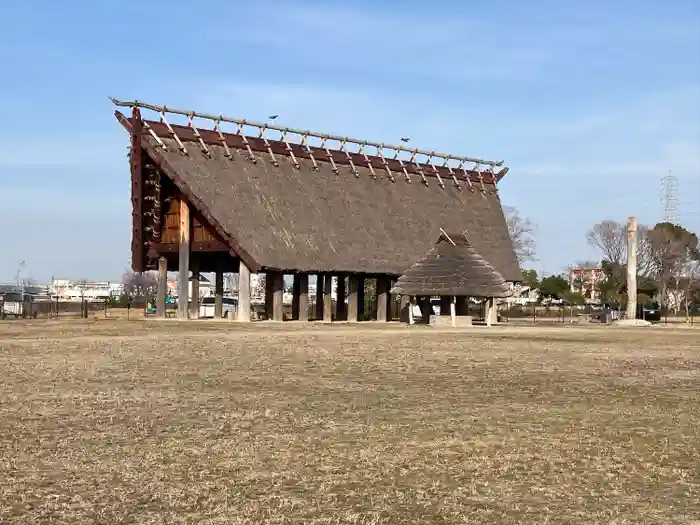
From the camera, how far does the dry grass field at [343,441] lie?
781 centimetres

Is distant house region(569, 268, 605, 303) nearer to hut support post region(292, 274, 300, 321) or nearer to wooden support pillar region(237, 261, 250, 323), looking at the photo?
hut support post region(292, 274, 300, 321)

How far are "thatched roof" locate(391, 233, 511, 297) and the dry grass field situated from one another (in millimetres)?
25470

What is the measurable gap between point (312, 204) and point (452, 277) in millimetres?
8179

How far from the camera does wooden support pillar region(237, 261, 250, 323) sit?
145 feet

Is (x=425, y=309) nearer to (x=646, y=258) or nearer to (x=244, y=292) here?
(x=244, y=292)

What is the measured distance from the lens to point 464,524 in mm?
7258

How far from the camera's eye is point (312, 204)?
4997cm

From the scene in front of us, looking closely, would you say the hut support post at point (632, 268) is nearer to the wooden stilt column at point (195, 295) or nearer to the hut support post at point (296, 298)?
the hut support post at point (296, 298)

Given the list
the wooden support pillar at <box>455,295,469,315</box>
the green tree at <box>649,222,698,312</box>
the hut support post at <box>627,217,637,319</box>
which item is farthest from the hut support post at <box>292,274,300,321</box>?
the green tree at <box>649,222,698,312</box>

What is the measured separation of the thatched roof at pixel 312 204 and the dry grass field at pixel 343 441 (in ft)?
76.0

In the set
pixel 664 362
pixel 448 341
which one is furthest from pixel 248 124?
pixel 664 362

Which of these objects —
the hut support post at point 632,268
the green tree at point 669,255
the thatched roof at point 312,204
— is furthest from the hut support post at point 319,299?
the green tree at point 669,255

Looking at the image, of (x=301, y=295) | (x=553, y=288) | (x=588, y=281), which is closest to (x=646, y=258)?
(x=553, y=288)

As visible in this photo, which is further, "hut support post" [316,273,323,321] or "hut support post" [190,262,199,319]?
"hut support post" [316,273,323,321]
